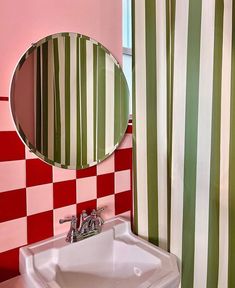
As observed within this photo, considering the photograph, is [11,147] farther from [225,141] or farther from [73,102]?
[225,141]

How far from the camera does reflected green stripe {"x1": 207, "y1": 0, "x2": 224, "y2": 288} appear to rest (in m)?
0.85

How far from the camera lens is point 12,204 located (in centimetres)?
84

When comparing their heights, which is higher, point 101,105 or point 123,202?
point 101,105

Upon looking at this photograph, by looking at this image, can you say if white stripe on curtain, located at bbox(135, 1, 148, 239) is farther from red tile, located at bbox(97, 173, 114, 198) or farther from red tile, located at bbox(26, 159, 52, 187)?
red tile, located at bbox(26, 159, 52, 187)

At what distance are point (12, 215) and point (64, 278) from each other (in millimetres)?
289

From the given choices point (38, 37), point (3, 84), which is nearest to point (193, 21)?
point (38, 37)

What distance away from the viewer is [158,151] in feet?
3.50

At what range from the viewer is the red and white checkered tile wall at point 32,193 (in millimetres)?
827

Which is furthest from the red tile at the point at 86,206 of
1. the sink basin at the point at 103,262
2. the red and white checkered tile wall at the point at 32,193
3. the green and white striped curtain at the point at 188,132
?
the green and white striped curtain at the point at 188,132

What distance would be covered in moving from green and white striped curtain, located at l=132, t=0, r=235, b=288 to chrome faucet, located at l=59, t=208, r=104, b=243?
223 mm

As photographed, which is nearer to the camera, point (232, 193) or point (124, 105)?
point (232, 193)

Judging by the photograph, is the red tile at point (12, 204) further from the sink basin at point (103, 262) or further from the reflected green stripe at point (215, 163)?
the reflected green stripe at point (215, 163)

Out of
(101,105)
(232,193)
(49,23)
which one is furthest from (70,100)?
(232,193)

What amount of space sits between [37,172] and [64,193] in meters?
0.14
